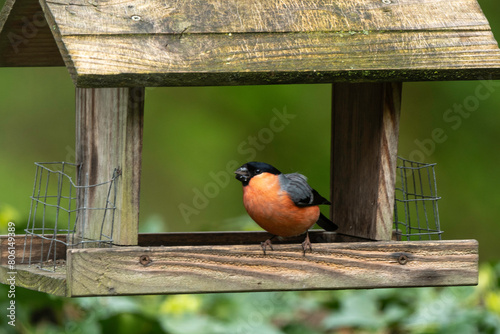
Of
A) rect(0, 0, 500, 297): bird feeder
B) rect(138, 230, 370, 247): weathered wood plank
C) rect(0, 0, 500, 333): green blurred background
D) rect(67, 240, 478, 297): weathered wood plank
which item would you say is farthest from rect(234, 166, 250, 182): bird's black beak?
rect(0, 0, 500, 333): green blurred background

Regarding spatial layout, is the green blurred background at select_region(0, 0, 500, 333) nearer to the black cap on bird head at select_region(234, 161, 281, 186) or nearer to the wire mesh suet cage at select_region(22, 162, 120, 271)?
the black cap on bird head at select_region(234, 161, 281, 186)

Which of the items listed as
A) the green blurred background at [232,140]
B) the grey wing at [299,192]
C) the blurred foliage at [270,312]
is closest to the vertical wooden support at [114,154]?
the grey wing at [299,192]

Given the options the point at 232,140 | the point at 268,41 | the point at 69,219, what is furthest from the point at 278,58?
the point at 232,140

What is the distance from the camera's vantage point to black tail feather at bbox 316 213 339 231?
4.10 m

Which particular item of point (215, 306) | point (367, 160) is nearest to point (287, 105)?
point (215, 306)

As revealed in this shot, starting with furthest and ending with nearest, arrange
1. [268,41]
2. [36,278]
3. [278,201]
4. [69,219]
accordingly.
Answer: [278,201] < [69,219] < [36,278] < [268,41]

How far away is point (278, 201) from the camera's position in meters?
3.69

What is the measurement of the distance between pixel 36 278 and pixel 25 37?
1292 mm

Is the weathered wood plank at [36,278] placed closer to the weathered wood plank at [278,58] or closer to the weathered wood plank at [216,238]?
the weathered wood plank at [216,238]

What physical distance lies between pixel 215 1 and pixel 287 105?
11.8ft

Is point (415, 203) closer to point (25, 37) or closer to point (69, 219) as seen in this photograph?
point (69, 219)

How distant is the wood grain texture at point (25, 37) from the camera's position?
11.8ft

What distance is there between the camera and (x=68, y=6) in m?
3.06

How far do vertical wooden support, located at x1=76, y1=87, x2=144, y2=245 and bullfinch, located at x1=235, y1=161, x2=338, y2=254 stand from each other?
0.67 m
